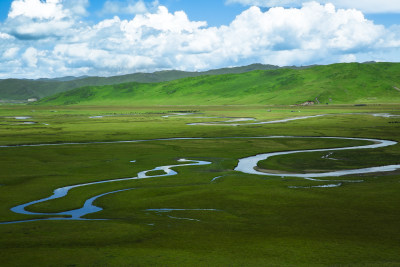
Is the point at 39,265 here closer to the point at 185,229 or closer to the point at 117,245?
the point at 117,245

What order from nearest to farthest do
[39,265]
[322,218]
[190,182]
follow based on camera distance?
[39,265] → [322,218] → [190,182]

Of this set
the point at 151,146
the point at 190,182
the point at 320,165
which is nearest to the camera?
the point at 190,182

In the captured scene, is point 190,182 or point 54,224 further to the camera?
point 190,182

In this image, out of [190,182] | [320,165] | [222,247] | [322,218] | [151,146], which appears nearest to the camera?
[222,247]

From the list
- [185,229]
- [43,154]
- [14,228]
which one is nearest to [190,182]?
[185,229]

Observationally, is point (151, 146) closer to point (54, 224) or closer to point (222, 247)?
point (54, 224)

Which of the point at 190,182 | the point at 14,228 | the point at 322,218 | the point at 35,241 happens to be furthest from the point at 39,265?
the point at 190,182

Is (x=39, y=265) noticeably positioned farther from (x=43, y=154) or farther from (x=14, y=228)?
(x=43, y=154)

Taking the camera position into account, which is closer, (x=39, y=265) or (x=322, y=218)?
(x=39, y=265)
